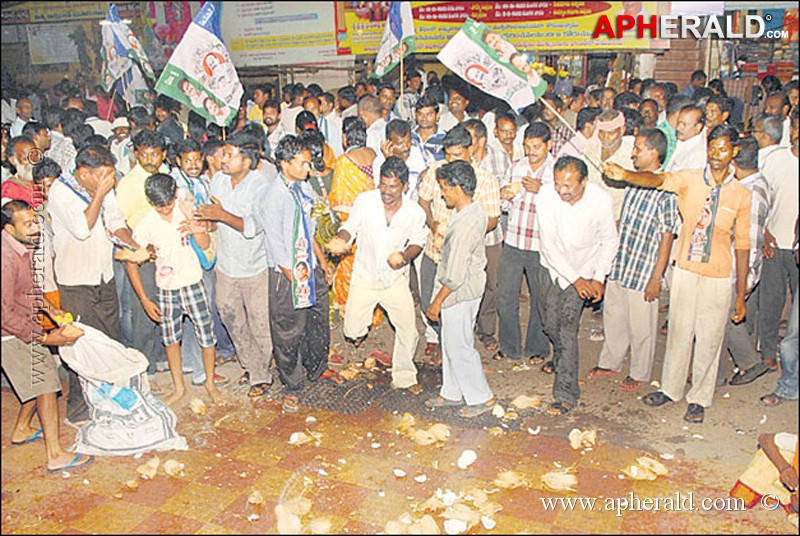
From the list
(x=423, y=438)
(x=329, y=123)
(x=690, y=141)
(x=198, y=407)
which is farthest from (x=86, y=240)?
(x=690, y=141)

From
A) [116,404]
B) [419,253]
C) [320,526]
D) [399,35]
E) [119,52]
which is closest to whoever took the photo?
[320,526]

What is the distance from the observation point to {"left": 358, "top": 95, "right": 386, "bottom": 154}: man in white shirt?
7.54 metres

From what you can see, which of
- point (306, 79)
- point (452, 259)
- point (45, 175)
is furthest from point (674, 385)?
point (306, 79)

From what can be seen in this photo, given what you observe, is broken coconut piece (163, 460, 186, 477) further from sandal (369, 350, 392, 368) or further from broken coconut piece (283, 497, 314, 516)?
sandal (369, 350, 392, 368)

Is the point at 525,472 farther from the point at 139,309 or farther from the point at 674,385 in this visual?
the point at 139,309

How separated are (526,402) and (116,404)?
309 cm

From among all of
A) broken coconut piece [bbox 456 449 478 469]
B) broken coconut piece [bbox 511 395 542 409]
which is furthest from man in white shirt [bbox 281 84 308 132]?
broken coconut piece [bbox 456 449 478 469]

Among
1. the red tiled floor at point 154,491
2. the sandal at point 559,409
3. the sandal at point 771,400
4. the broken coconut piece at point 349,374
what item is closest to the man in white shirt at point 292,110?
the broken coconut piece at point 349,374

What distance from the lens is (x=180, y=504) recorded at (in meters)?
4.20

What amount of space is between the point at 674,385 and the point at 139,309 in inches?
177

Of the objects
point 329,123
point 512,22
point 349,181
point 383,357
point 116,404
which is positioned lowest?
point 383,357

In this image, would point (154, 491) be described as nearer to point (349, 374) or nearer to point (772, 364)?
point (349, 374)

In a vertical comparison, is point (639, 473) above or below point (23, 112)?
below

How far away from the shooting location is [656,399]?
5.23m
